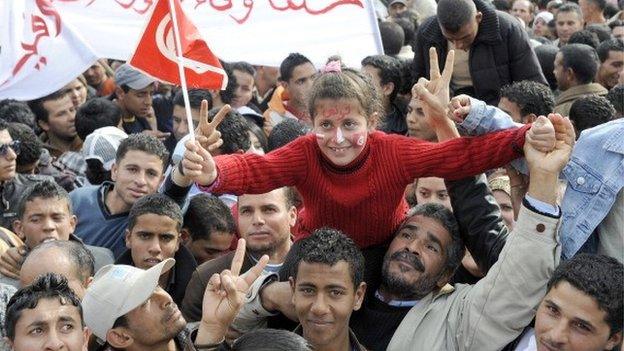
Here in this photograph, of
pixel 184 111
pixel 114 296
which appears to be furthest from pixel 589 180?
pixel 184 111

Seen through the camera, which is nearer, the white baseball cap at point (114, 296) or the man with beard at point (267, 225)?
the white baseball cap at point (114, 296)

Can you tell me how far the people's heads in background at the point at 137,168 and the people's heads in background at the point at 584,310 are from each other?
2.74 metres

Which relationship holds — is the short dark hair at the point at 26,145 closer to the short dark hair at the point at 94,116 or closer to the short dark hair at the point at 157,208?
the short dark hair at the point at 94,116

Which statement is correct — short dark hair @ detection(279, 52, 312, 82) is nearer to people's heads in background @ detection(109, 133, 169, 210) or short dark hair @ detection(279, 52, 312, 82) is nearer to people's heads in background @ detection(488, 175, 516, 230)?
people's heads in background @ detection(109, 133, 169, 210)

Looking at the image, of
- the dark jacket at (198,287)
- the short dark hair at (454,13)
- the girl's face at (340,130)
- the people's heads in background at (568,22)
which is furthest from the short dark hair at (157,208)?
the people's heads in background at (568,22)

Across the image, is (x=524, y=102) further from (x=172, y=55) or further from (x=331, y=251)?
(x=331, y=251)

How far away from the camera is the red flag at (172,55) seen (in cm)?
504

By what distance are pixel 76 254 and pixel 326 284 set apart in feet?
4.18

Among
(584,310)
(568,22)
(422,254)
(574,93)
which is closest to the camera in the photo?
(584,310)

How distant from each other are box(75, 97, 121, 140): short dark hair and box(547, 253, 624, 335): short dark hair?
4373 millimetres

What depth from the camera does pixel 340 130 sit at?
4477 millimetres

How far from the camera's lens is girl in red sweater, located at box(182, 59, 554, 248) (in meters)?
4.37

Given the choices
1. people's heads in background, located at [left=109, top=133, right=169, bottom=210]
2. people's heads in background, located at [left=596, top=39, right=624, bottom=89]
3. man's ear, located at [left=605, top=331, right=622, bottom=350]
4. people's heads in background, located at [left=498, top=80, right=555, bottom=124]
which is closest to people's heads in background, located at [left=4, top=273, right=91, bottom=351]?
people's heads in background, located at [left=109, top=133, right=169, bottom=210]

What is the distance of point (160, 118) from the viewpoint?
8.97 metres
